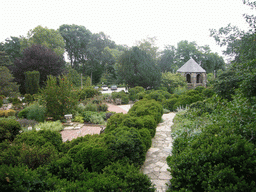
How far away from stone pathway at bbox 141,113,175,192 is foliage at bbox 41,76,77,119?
17.0ft

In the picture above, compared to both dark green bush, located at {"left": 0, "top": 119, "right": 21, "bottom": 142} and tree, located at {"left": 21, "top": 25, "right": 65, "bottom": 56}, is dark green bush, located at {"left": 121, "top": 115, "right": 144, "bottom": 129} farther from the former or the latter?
tree, located at {"left": 21, "top": 25, "right": 65, "bottom": 56}

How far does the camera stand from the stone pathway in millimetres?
3613

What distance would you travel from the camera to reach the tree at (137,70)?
1964cm

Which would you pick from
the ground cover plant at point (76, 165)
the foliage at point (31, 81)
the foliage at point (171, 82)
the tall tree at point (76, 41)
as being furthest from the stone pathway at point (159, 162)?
the tall tree at point (76, 41)

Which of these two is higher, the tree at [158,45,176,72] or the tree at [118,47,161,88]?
the tree at [158,45,176,72]

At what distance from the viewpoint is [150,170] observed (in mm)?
4074

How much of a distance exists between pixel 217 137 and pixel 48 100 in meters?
8.17

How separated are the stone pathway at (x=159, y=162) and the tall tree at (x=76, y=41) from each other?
43.2m

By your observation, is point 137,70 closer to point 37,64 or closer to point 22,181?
point 37,64

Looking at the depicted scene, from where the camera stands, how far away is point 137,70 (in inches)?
794

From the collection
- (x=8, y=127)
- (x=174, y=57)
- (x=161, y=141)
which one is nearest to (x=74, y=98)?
(x=8, y=127)

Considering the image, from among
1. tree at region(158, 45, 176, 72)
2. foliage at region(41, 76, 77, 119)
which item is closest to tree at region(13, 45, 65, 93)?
foliage at region(41, 76, 77, 119)

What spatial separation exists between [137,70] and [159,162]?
1641 cm

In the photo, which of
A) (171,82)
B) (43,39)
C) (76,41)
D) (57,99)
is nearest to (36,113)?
(57,99)
